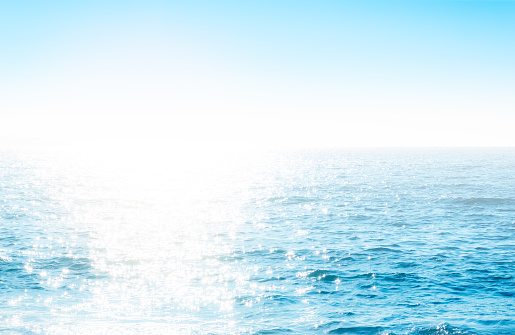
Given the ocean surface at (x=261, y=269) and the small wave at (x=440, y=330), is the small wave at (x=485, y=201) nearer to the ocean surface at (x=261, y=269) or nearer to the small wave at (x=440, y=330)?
the ocean surface at (x=261, y=269)

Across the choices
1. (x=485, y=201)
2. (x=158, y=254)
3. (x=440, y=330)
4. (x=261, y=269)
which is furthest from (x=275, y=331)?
(x=485, y=201)

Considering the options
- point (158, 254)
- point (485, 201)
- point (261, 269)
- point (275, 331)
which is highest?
point (158, 254)

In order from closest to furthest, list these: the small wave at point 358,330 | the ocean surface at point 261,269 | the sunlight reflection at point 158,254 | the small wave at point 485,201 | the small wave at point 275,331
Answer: the small wave at point 358,330 → the small wave at point 275,331 → the ocean surface at point 261,269 → the sunlight reflection at point 158,254 → the small wave at point 485,201

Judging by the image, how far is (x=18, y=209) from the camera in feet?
190

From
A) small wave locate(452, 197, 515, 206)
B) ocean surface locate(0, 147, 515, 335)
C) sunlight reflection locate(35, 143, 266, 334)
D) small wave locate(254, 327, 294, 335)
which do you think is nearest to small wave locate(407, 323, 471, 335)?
ocean surface locate(0, 147, 515, 335)

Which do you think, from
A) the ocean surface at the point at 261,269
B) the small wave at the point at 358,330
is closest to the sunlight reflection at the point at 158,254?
the ocean surface at the point at 261,269

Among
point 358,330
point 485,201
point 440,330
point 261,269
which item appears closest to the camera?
point 440,330

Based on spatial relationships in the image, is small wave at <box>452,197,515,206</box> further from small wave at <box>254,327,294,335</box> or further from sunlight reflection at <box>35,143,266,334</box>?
small wave at <box>254,327,294,335</box>

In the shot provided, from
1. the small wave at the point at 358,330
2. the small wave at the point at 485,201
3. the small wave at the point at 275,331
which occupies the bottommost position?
the small wave at the point at 358,330

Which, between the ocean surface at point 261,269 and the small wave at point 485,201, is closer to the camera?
the ocean surface at point 261,269

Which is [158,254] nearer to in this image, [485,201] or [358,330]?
[358,330]

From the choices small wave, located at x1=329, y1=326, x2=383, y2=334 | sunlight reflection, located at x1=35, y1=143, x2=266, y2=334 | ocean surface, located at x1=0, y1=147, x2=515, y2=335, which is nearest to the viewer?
small wave, located at x1=329, y1=326, x2=383, y2=334

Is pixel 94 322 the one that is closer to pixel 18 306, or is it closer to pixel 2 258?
pixel 18 306

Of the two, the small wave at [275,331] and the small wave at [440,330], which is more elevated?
the small wave at [275,331]
